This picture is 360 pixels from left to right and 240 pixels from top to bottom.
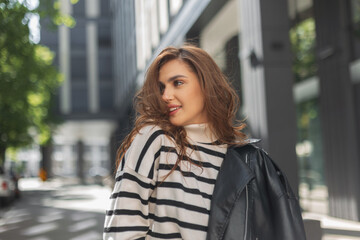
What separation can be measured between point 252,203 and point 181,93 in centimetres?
57

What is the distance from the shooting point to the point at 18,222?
38.8 feet

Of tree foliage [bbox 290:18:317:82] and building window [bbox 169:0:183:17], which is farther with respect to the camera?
building window [bbox 169:0:183:17]

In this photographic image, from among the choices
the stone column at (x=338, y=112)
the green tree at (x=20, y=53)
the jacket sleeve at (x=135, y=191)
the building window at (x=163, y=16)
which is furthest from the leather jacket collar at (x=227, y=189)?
the building window at (x=163, y=16)

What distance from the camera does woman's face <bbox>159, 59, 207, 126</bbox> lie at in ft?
6.60

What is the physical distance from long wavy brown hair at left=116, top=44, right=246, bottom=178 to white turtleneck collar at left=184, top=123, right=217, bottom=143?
0.08ft

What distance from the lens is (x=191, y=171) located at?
6.31 feet

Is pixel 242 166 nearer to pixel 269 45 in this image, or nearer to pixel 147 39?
pixel 269 45

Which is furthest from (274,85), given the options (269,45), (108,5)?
(108,5)

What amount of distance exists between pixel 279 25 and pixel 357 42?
3.14m

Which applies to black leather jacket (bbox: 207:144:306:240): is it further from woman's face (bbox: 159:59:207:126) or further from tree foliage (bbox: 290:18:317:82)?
tree foliage (bbox: 290:18:317:82)

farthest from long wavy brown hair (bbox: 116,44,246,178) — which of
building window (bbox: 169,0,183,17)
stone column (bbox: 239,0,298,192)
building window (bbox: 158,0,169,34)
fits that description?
building window (bbox: 158,0,169,34)

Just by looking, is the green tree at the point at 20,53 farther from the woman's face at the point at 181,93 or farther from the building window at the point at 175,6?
the woman's face at the point at 181,93

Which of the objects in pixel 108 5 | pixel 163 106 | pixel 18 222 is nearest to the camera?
pixel 163 106

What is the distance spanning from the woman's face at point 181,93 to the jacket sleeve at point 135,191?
157 mm
